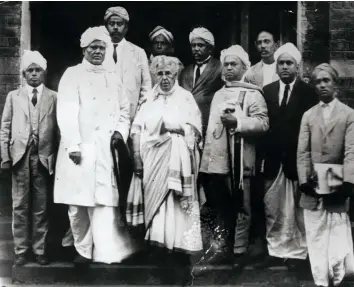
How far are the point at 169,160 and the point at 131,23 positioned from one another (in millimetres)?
1443

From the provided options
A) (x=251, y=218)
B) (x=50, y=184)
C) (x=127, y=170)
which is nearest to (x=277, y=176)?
(x=251, y=218)

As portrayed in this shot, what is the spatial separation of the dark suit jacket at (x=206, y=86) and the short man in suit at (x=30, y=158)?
1389 mm

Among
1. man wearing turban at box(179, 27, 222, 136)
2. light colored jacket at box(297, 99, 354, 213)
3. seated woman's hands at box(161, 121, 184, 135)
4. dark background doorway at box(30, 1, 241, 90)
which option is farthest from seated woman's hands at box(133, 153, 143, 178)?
light colored jacket at box(297, 99, 354, 213)

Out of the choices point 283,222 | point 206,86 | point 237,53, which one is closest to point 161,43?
point 206,86

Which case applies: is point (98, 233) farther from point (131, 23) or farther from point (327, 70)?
point (327, 70)

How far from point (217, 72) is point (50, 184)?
1.97 m

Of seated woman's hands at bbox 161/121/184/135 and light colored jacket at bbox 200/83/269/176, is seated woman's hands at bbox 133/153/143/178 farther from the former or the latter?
light colored jacket at bbox 200/83/269/176

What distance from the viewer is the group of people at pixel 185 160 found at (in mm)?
5297

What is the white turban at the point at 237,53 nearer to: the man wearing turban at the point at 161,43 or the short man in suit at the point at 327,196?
the man wearing turban at the point at 161,43

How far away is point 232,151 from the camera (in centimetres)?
539

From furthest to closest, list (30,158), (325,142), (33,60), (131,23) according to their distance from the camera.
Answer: (131,23) → (33,60) → (30,158) → (325,142)

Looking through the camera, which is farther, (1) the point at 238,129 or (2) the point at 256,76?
(2) the point at 256,76

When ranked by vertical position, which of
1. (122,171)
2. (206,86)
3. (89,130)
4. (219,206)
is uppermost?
(206,86)

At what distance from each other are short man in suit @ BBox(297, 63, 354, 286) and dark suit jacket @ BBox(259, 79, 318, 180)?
100 mm
